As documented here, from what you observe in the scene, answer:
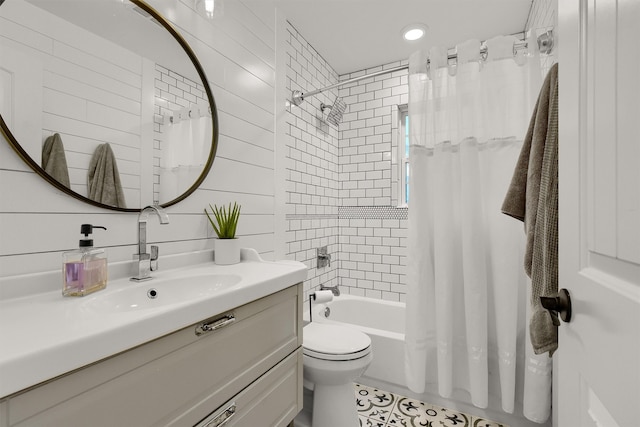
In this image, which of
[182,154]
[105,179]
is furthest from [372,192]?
[105,179]

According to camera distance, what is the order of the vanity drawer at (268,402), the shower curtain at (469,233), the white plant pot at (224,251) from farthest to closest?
the shower curtain at (469,233) → the white plant pot at (224,251) → the vanity drawer at (268,402)

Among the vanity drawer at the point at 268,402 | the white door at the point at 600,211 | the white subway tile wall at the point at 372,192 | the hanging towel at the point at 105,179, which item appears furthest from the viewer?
the white subway tile wall at the point at 372,192

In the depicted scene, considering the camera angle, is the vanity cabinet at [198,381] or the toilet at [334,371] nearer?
the vanity cabinet at [198,381]

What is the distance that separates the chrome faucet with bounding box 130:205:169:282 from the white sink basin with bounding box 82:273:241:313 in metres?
0.06

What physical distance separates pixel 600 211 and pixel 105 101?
4.86 ft

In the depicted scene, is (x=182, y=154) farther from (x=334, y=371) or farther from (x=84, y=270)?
(x=334, y=371)

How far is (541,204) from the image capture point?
38.0 inches

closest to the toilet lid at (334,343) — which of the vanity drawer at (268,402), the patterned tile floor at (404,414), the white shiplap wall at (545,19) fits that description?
the vanity drawer at (268,402)

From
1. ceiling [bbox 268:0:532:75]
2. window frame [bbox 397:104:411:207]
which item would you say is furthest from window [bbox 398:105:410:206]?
ceiling [bbox 268:0:532:75]

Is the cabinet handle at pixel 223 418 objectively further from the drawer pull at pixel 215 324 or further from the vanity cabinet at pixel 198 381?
the drawer pull at pixel 215 324

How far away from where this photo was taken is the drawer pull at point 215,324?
2.85ft

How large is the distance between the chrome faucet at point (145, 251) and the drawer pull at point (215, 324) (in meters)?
0.39

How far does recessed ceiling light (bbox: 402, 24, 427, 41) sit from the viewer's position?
7.43ft

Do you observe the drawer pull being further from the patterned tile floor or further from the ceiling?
the ceiling
